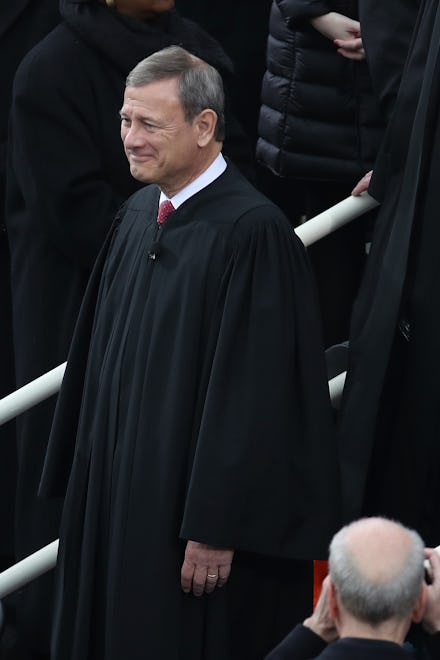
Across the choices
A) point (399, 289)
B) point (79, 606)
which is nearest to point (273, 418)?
point (399, 289)

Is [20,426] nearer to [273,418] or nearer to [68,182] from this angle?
[68,182]

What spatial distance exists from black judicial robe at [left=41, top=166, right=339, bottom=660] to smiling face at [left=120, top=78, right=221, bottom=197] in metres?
0.11

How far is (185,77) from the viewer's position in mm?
4020

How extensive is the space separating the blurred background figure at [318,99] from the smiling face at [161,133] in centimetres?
69

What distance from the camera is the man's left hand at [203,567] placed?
395 cm

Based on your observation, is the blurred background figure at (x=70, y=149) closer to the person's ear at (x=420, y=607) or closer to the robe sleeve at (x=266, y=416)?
the robe sleeve at (x=266, y=416)

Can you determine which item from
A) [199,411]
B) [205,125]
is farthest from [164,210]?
[199,411]

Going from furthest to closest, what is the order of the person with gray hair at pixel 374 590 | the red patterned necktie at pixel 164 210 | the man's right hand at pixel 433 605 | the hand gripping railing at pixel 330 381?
the hand gripping railing at pixel 330 381 → the red patterned necktie at pixel 164 210 → the man's right hand at pixel 433 605 → the person with gray hair at pixel 374 590

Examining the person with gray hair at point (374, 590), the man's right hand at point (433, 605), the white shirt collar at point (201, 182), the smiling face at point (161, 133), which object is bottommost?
the man's right hand at point (433, 605)

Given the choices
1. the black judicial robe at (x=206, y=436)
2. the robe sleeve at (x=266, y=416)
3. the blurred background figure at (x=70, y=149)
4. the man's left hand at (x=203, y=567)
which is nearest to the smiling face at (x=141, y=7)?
the blurred background figure at (x=70, y=149)

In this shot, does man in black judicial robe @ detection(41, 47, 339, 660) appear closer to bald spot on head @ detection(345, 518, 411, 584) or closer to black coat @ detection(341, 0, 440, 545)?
black coat @ detection(341, 0, 440, 545)

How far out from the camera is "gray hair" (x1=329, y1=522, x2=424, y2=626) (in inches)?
115

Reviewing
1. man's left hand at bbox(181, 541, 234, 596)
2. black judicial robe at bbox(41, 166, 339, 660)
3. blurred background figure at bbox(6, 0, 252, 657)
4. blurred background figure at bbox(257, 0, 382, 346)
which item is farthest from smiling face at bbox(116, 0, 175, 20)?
man's left hand at bbox(181, 541, 234, 596)

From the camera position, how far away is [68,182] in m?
4.75
